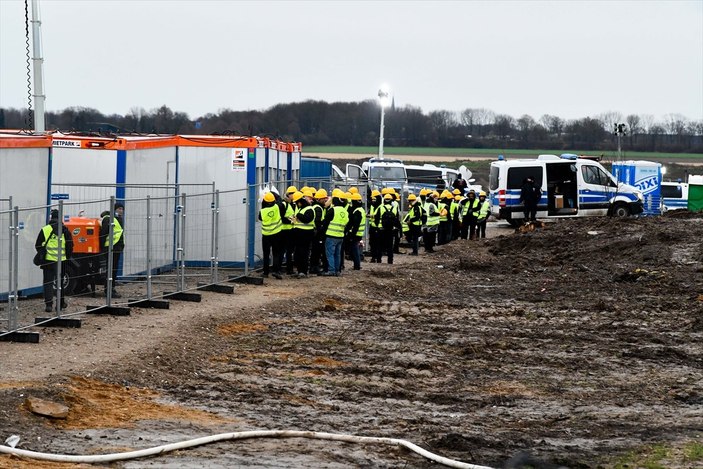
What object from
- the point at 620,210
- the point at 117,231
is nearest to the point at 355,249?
the point at 117,231

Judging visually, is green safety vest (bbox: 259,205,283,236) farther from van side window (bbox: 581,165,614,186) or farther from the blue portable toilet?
the blue portable toilet

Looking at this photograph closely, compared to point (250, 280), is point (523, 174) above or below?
above

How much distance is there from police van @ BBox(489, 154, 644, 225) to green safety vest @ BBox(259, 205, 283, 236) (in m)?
23.4

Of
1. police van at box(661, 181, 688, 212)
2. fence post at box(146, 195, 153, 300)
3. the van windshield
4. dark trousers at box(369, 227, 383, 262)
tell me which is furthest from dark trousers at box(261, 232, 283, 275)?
police van at box(661, 181, 688, 212)

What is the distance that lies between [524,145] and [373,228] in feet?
244

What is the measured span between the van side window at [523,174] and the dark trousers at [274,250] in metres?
22.7

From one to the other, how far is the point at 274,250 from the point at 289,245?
810mm

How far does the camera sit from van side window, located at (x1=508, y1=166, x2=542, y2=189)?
4597cm

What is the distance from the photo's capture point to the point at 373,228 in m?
30.8

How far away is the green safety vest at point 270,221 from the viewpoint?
2334 cm

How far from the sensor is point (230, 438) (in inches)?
413

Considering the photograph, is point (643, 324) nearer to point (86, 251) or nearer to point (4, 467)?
point (86, 251)

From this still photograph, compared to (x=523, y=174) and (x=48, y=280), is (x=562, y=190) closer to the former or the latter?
(x=523, y=174)

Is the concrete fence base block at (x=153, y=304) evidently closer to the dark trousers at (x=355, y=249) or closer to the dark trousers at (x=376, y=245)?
the dark trousers at (x=355, y=249)
